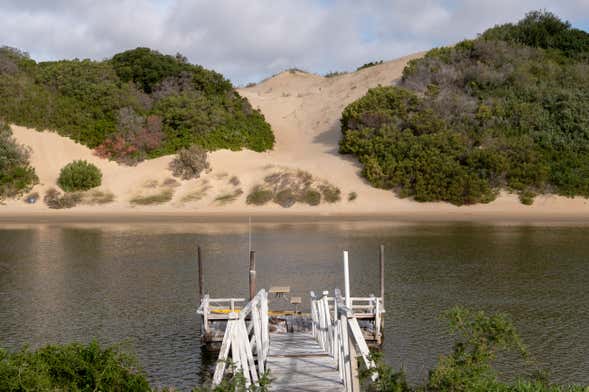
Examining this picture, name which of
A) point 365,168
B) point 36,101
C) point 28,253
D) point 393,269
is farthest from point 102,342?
point 36,101

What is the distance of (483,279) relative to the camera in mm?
22609

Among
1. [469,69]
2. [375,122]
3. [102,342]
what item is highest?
[469,69]

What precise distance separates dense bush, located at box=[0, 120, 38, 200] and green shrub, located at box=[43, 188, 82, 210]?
1.73 m

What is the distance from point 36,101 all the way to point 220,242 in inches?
1048

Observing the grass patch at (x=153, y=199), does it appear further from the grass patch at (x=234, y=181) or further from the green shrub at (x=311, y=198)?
the green shrub at (x=311, y=198)

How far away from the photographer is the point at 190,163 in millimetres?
45375

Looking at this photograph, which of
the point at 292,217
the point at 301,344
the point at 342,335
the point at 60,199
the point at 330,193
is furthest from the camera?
the point at 330,193

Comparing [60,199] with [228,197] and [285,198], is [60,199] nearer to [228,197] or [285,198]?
[228,197]

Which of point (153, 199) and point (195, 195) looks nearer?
point (153, 199)

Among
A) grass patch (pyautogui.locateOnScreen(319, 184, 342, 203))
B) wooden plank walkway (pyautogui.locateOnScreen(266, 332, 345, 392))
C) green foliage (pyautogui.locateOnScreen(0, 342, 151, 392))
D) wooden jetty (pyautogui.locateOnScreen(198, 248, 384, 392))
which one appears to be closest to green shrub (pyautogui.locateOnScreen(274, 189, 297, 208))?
grass patch (pyautogui.locateOnScreen(319, 184, 342, 203))

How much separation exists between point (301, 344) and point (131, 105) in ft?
129

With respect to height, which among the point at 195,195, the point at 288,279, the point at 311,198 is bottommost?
the point at 288,279

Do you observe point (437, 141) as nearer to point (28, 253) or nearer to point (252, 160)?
point (252, 160)

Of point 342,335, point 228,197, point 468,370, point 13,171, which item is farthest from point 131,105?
point 468,370
